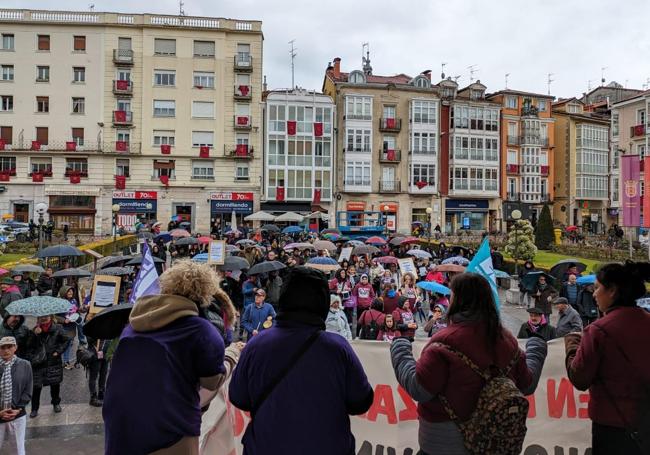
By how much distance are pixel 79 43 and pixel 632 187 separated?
42.7 metres

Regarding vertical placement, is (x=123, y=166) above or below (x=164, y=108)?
below

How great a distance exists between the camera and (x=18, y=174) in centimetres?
4594

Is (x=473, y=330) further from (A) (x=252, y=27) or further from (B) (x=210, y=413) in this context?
(A) (x=252, y=27)

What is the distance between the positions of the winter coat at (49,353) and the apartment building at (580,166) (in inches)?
2385

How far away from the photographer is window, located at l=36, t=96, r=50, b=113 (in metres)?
46.6

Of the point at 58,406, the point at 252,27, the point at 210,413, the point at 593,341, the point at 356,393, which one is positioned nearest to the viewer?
the point at 356,393

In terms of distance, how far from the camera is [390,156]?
2099 inches

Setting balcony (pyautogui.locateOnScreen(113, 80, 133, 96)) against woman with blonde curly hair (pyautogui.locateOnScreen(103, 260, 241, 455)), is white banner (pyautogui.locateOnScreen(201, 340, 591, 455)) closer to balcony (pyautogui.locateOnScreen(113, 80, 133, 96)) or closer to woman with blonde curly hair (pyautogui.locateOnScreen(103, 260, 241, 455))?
woman with blonde curly hair (pyautogui.locateOnScreen(103, 260, 241, 455))

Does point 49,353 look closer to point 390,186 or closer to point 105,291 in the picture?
point 105,291

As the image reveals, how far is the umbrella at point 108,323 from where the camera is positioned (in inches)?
151

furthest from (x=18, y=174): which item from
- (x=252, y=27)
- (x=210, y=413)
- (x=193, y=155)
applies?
(x=210, y=413)

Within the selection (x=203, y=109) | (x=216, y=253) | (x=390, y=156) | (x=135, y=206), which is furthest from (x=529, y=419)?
(x=390, y=156)

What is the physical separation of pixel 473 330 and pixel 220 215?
4668cm

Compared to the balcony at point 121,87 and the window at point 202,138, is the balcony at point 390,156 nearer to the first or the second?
the window at point 202,138
